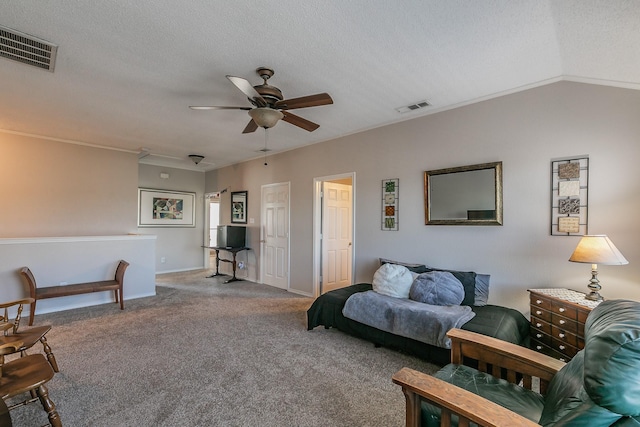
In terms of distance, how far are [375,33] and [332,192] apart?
3.21 m

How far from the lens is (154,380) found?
7.66 ft

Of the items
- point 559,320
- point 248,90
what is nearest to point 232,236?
point 248,90

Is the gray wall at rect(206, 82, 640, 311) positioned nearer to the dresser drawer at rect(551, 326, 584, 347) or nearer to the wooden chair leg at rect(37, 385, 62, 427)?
the dresser drawer at rect(551, 326, 584, 347)

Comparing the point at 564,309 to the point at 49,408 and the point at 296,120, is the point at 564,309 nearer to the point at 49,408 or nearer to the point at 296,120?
the point at 296,120

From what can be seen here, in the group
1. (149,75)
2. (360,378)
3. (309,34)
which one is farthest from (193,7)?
(360,378)

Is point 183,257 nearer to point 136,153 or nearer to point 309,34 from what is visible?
point 136,153

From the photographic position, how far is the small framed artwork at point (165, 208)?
6.49 meters

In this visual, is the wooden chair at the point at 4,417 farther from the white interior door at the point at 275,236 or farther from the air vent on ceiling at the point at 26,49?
the white interior door at the point at 275,236

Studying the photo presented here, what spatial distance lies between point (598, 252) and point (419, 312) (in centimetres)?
143

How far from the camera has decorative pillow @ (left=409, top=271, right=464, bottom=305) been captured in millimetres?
2857

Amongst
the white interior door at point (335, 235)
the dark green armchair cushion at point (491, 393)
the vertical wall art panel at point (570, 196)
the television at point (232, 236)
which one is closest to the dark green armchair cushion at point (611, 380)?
the dark green armchair cushion at point (491, 393)

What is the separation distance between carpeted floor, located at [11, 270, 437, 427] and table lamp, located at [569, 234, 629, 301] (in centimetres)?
146

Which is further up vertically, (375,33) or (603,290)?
(375,33)

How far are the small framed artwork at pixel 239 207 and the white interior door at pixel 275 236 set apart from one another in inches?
25.1
